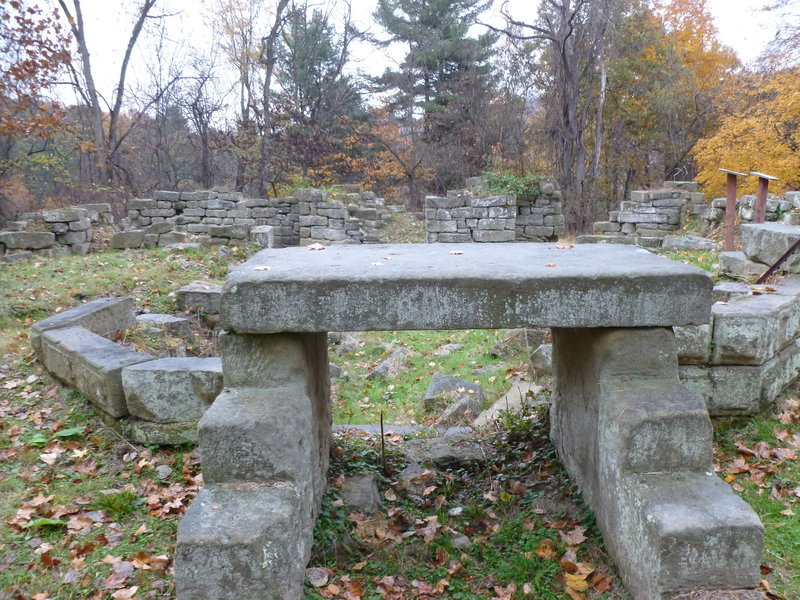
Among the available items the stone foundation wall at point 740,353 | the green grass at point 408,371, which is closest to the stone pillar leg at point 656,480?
the stone foundation wall at point 740,353

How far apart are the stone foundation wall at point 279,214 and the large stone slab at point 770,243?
347 inches

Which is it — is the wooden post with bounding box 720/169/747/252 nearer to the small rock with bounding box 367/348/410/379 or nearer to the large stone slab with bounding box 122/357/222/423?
the small rock with bounding box 367/348/410/379

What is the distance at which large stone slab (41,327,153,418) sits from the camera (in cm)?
387

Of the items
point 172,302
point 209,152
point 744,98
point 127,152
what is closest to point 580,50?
point 744,98

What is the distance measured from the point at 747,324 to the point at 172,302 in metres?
6.02

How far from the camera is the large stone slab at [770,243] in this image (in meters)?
4.89

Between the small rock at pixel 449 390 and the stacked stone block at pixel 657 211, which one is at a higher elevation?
the stacked stone block at pixel 657 211

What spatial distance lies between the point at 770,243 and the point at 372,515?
426 centimetres

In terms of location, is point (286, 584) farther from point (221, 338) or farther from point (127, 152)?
point (127, 152)

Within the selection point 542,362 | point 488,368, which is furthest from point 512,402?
point 488,368

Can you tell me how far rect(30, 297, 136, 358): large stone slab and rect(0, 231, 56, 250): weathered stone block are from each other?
21.1 ft

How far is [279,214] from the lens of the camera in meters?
14.8

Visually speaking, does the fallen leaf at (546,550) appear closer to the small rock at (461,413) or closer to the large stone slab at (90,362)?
the small rock at (461,413)

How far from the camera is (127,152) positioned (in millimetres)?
20953
